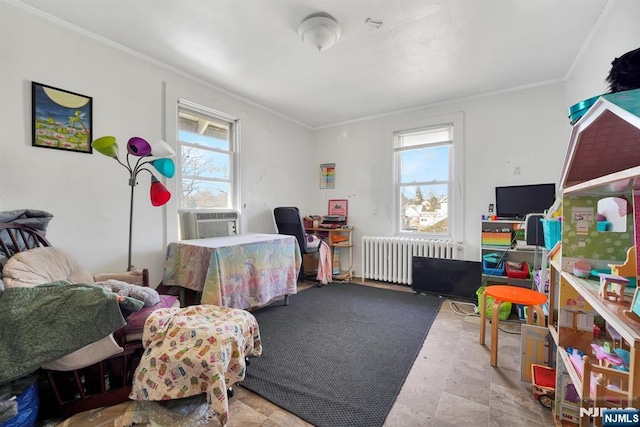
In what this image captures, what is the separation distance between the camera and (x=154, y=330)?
55.1 inches

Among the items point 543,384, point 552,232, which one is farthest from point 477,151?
point 543,384

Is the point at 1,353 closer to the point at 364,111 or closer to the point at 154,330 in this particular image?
the point at 154,330

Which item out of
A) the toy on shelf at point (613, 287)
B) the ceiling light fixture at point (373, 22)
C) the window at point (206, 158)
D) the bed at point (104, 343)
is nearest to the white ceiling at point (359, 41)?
the ceiling light fixture at point (373, 22)

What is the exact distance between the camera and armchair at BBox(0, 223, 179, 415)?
125 cm

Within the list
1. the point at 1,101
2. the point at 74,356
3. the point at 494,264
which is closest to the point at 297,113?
the point at 1,101

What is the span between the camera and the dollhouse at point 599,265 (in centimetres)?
78

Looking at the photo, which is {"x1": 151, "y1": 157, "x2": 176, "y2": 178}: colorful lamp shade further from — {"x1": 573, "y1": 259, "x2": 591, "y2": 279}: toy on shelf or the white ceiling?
{"x1": 573, "y1": 259, "x2": 591, "y2": 279}: toy on shelf

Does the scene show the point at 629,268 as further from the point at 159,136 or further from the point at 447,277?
the point at 159,136

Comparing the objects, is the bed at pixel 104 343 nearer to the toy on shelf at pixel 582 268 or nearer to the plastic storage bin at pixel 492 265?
the toy on shelf at pixel 582 268

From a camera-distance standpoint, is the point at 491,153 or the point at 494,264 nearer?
the point at 494,264

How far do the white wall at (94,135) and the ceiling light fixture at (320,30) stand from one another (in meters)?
1.53

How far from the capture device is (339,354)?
199 centimetres

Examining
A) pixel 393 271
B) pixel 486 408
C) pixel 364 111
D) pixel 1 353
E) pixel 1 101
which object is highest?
pixel 364 111

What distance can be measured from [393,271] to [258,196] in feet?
7.19
